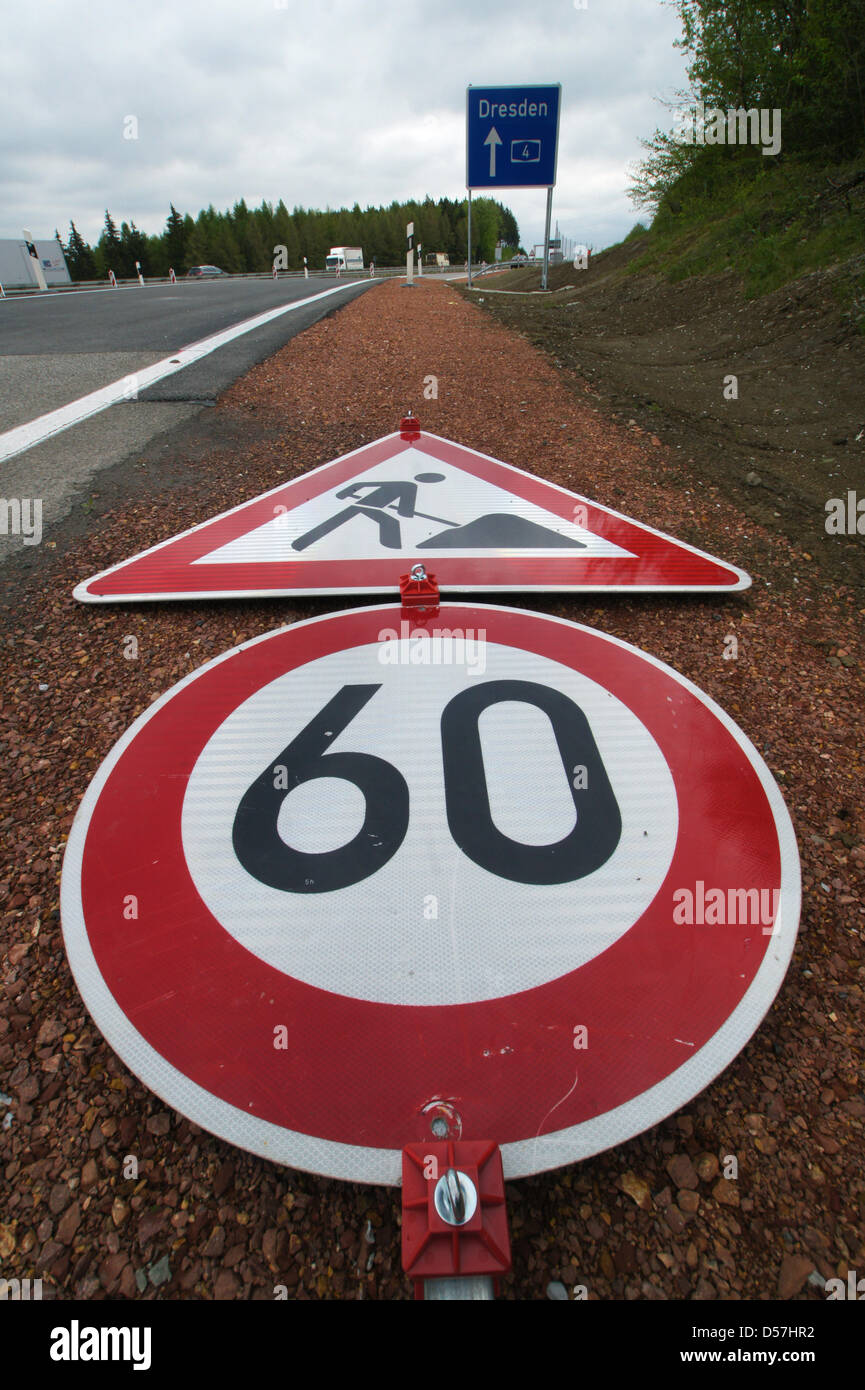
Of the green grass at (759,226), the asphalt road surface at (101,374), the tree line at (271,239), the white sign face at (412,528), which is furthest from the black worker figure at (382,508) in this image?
the tree line at (271,239)

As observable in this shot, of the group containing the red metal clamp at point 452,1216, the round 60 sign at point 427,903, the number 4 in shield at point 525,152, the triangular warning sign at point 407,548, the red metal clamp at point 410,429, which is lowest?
the red metal clamp at point 452,1216

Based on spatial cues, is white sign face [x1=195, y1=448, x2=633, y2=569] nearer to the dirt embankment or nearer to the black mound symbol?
the black mound symbol

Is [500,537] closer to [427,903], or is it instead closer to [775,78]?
[427,903]

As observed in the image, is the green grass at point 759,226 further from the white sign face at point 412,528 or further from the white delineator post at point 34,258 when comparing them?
the white delineator post at point 34,258

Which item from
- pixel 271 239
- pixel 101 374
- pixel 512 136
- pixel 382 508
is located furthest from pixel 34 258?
pixel 271 239

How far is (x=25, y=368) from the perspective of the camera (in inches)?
264

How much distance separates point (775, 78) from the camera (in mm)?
12016

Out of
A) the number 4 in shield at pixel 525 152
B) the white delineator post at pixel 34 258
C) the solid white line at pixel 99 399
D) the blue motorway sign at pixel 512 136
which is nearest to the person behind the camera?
the solid white line at pixel 99 399

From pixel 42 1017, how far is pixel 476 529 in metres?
2.56

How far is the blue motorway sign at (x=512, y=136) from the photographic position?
41.0ft

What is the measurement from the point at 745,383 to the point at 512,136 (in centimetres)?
1059

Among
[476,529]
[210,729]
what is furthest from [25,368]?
[210,729]

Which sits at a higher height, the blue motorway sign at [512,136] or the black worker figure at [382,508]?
the blue motorway sign at [512,136]

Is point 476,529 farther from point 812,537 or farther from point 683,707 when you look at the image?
point 812,537
